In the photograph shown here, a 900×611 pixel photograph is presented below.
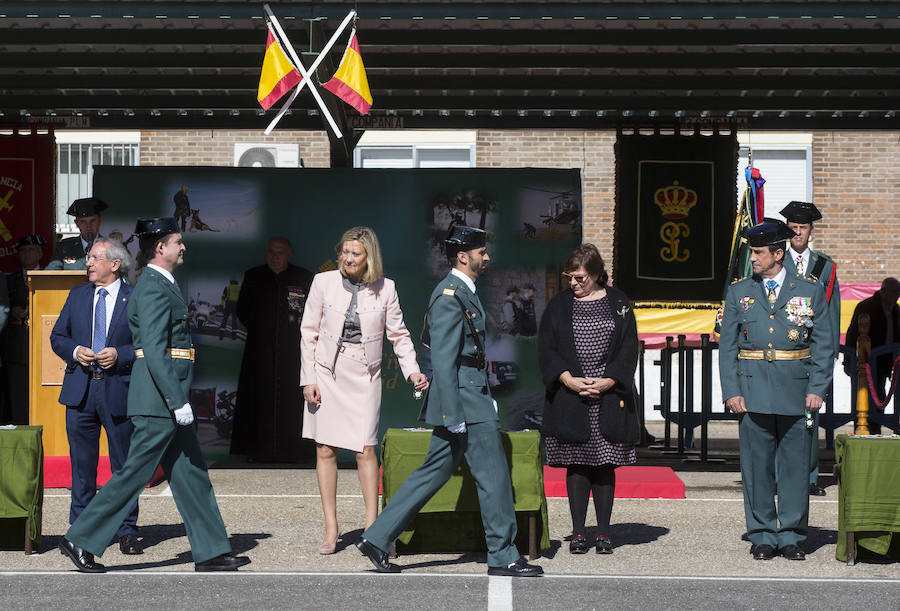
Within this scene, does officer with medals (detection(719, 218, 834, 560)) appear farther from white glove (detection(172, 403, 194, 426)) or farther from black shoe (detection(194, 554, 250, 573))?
white glove (detection(172, 403, 194, 426))

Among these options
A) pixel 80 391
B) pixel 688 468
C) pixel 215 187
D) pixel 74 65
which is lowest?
pixel 688 468

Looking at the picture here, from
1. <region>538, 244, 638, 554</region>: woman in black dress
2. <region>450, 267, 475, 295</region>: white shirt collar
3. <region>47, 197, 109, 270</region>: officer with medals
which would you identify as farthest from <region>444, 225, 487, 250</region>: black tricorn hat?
<region>47, 197, 109, 270</region>: officer with medals

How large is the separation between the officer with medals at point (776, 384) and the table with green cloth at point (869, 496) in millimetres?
282

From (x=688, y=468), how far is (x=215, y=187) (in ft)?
17.4

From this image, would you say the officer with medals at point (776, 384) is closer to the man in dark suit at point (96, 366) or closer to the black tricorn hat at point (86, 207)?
the man in dark suit at point (96, 366)

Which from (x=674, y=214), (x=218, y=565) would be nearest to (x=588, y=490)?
(x=218, y=565)

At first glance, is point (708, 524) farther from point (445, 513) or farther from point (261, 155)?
point (261, 155)

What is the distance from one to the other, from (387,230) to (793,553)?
5.78 meters

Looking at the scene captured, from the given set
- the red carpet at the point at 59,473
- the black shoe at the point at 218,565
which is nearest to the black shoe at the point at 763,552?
the black shoe at the point at 218,565

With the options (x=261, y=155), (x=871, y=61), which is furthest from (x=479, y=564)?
(x=261, y=155)

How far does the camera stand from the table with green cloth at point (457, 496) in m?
8.30

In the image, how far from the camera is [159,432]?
7.54 m

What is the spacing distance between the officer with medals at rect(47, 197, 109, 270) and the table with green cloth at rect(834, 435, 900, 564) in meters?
6.19

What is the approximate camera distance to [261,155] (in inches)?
883
